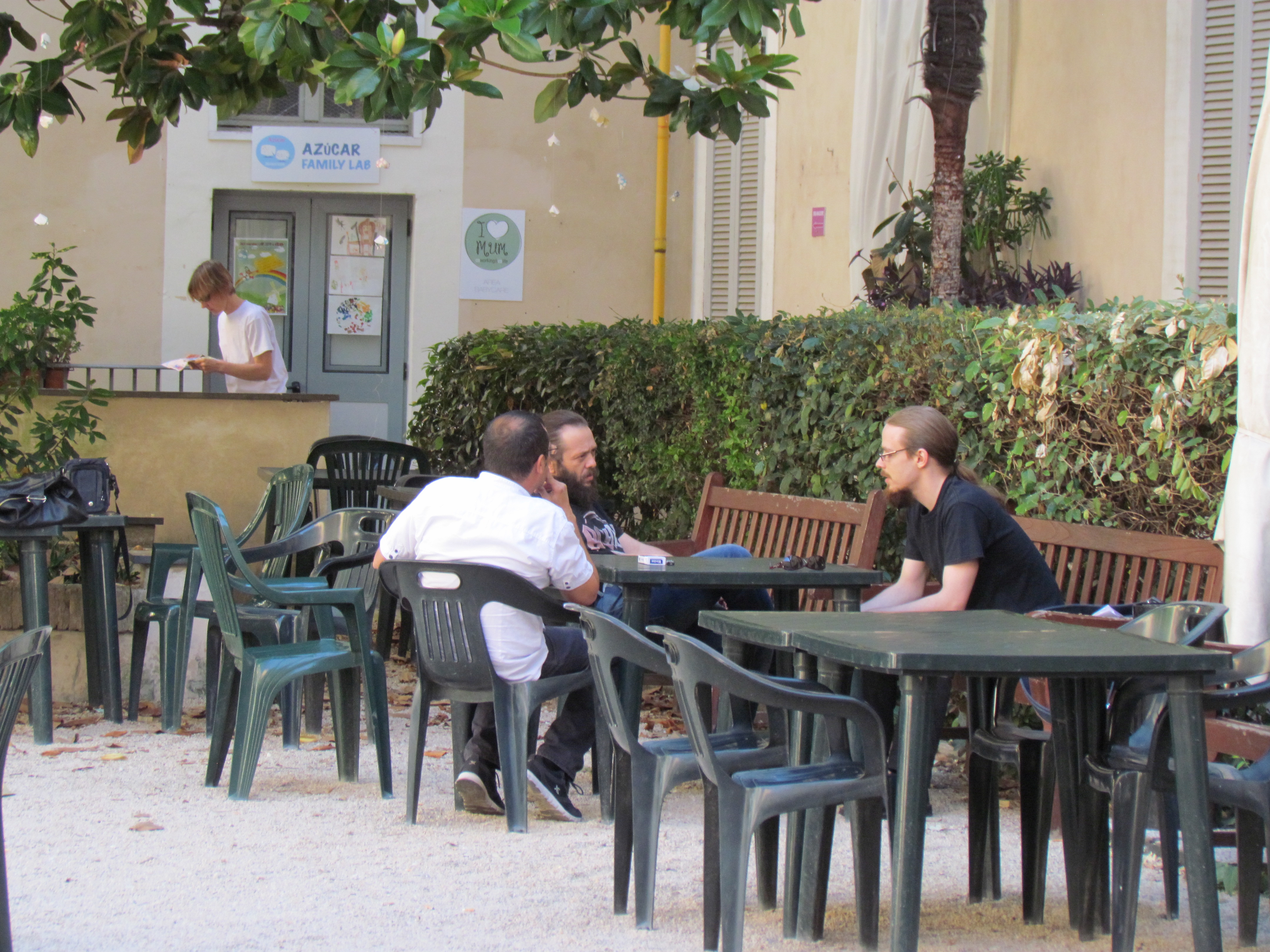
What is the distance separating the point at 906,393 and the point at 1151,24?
19.6 ft

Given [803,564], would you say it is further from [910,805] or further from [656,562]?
[910,805]

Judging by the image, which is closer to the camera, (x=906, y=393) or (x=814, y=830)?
(x=814, y=830)

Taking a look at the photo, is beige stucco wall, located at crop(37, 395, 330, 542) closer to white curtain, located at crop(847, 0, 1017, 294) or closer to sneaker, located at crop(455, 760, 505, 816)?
sneaker, located at crop(455, 760, 505, 816)

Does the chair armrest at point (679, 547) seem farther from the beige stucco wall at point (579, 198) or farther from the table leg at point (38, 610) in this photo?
the beige stucco wall at point (579, 198)

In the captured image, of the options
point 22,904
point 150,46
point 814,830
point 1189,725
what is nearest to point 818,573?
point 814,830

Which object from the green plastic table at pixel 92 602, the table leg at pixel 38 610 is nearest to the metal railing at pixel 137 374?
the green plastic table at pixel 92 602

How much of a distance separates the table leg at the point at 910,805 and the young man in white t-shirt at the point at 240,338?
6013 millimetres

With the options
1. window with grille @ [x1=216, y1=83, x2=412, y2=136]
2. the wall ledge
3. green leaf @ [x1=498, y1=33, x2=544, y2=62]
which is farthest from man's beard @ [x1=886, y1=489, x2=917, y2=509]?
window with grille @ [x1=216, y1=83, x2=412, y2=136]

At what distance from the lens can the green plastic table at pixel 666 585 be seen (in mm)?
3734

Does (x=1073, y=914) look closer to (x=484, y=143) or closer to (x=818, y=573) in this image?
(x=818, y=573)

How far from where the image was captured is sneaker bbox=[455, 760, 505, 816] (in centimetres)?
471

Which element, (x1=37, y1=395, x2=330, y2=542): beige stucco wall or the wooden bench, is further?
(x1=37, y1=395, x2=330, y2=542): beige stucco wall

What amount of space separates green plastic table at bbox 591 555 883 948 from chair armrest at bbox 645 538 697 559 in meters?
1.34

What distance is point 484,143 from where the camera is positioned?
12.8 metres
